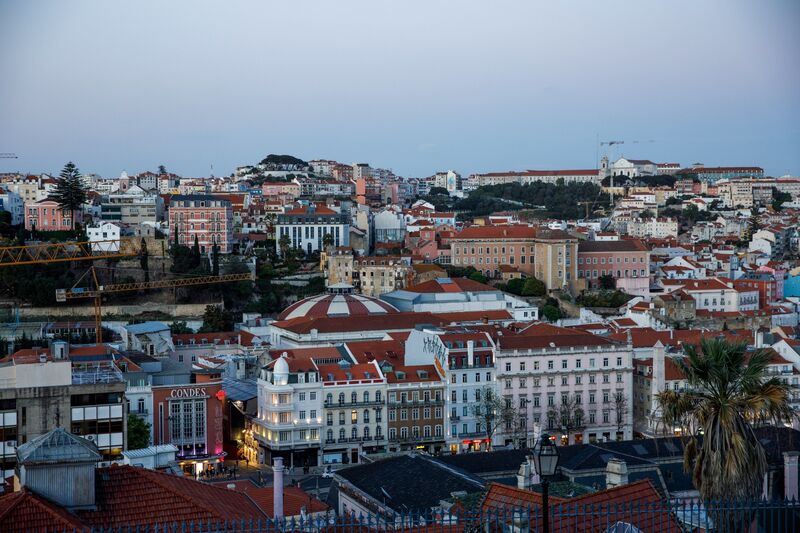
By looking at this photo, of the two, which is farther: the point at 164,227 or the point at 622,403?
the point at 164,227

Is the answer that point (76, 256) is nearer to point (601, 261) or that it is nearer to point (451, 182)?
point (601, 261)

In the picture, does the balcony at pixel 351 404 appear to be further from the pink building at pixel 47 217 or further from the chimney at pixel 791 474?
the pink building at pixel 47 217

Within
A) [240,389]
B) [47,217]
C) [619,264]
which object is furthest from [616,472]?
[47,217]

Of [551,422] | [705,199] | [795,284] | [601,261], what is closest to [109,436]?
[551,422]

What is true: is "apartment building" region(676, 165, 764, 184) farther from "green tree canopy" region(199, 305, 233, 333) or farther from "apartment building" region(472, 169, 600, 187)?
"green tree canopy" region(199, 305, 233, 333)

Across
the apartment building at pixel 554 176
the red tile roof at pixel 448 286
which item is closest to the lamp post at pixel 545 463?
the red tile roof at pixel 448 286

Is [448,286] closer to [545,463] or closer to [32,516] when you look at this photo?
[32,516]

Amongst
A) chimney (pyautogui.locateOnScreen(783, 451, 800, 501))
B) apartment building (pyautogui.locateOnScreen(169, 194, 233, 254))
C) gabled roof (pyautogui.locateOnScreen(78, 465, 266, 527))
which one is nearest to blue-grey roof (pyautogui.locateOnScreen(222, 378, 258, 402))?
chimney (pyautogui.locateOnScreen(783, 451, 800, 501))
